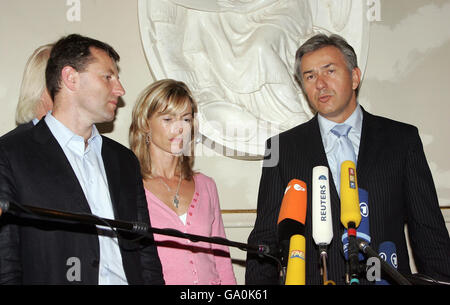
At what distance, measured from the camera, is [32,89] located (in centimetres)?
262

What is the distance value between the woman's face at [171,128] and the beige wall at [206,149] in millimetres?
566

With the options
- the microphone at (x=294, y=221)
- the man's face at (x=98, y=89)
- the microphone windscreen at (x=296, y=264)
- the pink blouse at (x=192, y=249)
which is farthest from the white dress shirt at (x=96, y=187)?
the microphone windscreen at (x=296, y=264)

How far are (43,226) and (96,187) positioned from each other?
11.8 inches

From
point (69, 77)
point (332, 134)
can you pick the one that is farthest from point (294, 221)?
point (69, 77)

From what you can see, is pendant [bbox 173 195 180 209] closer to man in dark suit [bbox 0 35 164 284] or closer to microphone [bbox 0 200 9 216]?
man in dark suit [bbox 0 35 164 284]

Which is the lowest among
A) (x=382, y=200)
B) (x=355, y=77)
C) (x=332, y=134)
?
(x=382, y=200)

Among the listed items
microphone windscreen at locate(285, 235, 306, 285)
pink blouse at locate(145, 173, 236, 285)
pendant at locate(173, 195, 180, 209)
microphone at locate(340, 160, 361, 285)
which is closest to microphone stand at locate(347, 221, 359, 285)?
microphone at locate(340, 160, 361, 285)

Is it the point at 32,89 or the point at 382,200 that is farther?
the point at 32,89

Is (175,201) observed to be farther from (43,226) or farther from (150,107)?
(43,226)

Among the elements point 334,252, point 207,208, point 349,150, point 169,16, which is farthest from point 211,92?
point 334,252

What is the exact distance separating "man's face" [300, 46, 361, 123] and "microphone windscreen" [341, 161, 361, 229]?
0.90 meters

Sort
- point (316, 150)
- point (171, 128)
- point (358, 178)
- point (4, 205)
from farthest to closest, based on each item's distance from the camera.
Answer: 1. point (171, 128)
2. point (316, 150)
3. point (358, 178)
4. point (4, 205)

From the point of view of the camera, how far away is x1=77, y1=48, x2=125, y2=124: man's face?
7.30 ft

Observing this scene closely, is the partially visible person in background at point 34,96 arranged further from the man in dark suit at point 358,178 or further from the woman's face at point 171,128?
the man in dark suit at point 358,178
